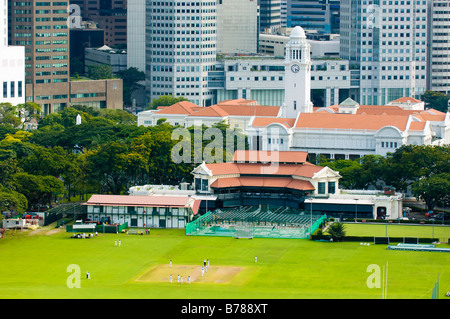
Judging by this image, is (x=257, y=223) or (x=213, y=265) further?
(x=257, y=223)

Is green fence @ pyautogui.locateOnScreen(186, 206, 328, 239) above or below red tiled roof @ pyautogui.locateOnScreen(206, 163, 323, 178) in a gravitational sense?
below

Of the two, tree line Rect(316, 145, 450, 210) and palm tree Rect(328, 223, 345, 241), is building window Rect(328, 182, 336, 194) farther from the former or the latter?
palm tree Rect(328, 223, 345, 241)

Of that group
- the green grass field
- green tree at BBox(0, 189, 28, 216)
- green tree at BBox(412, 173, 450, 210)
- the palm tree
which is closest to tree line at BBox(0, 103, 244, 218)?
green tree at BBox(0, 189, 28, 216)

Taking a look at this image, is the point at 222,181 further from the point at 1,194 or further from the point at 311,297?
the point at 311,297

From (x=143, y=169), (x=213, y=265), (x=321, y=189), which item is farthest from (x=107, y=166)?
(x=213, y=265)

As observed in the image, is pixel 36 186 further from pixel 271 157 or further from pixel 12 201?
pixel 271 157

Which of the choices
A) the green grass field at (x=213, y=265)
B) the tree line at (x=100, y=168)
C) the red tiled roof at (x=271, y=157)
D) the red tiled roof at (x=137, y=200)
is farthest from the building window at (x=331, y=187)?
the red tiled roof at (x=137, y=200)
